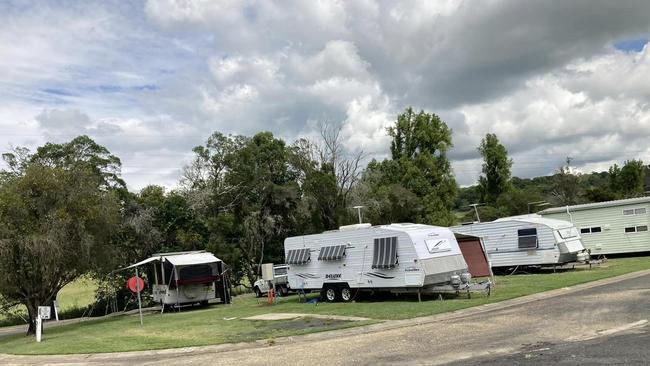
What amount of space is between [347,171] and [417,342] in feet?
100

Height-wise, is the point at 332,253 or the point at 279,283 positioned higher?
the point at 332,253

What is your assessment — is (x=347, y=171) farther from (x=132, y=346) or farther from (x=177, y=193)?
(x=132, y=346)

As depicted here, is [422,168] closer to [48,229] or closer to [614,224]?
[614,224]

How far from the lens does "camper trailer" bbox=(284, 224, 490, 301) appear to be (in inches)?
787

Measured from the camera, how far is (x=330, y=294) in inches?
908

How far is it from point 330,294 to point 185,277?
868cm

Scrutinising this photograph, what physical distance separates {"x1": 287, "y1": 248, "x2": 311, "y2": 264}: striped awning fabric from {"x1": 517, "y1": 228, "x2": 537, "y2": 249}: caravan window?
11872mm

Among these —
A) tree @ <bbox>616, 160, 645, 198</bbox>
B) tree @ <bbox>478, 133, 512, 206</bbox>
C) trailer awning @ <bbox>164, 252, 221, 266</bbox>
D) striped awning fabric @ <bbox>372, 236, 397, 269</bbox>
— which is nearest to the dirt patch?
striped awning fabric @ <bbox>372, 236, 397, 269</bbox>

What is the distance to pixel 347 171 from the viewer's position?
42000 mm

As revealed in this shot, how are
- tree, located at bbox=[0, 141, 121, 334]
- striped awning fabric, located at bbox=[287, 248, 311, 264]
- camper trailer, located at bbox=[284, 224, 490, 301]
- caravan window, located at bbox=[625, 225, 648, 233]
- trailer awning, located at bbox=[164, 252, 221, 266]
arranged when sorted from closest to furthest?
camper trailer, located at bbox=[284, 224, 490, 301] < tree, located at bbox=[0, 141, 121, 334] < striped awning fabric, located at bbox=[287, 248, 311, 264] < trailer awning, located at bbox=[164, 252, 221, 266] < caravan window, located at bbox=[625, 225, 648, 233]

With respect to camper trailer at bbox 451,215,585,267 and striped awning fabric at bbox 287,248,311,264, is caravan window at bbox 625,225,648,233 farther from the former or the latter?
striped awning fabric at bbox 287,248,311,264

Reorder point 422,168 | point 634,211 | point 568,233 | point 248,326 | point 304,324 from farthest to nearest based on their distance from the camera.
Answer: point 422,168, point 634,211, point 568,233, point 248,326, point 304,324

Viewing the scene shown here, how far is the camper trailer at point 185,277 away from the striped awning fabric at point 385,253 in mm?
10694

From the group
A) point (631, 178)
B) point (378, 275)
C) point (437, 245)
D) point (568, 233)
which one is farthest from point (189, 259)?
point (631, 178)
